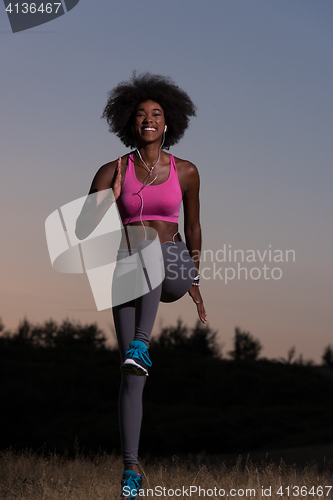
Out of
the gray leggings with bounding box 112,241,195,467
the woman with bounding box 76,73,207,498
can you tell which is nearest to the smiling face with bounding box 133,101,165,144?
the woman with bounding box 76,73,207,498

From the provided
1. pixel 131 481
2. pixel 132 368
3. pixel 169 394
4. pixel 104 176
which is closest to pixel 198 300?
pixel 132 368

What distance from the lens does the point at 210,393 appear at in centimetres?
3014

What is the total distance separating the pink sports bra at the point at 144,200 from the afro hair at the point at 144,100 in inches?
29.0

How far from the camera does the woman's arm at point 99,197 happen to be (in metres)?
4.53

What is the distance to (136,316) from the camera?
4.30 meters

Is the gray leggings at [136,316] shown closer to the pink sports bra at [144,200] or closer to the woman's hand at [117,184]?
the pink sports bra at [144,200]

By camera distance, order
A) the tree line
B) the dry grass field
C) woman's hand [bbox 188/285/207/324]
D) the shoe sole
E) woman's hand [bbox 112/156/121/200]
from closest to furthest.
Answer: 1. the shoe sole
2. woman's hand [bbox 112/156/121/200]
3. woman's hand [bbox 188/285/207/324]
4. the dry grass field
5. the tree line

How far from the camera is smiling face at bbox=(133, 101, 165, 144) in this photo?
15.8ft

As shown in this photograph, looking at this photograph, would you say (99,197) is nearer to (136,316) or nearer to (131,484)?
(136,316)

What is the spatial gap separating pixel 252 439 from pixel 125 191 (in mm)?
21802

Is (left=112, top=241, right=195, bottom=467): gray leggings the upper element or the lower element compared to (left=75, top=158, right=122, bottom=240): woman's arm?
lower

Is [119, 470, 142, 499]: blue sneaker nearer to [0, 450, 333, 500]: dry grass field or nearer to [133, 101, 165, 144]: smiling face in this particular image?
[0, 450, 333, 500]: dry grass field

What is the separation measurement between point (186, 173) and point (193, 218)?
470 millimetres

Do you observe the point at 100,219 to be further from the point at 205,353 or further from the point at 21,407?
the point at 205,353
